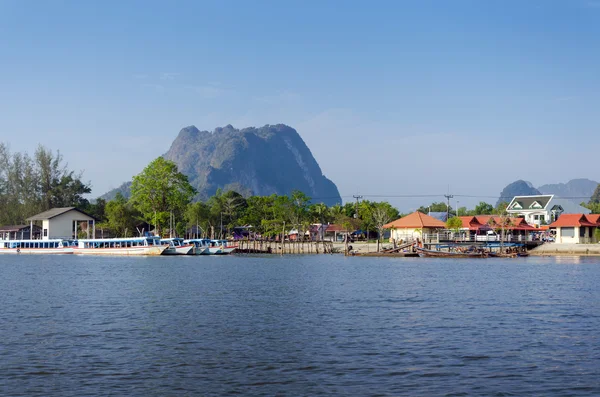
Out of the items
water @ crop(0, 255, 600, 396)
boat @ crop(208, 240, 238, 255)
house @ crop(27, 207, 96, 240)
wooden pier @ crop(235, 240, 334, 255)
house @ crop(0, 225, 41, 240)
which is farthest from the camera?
house @ crop(0, 225, 41, 240)

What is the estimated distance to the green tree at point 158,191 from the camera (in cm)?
9769

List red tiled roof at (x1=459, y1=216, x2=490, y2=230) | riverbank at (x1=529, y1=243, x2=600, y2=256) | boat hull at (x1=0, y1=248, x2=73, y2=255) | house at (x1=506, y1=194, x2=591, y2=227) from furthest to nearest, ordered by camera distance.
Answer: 1. house at (x1=506, y1=194, x2=591, y2=227)
2. red tiled roof at (x1=459, y1=216, x2=490, y2=230)
3. boat hull at (x1=0, y1=248, x2=73, y2=255)
4. riverbank at (x1=529, y1=243, x2=600, y2=256)

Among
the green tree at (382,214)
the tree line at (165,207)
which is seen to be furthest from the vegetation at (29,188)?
the green tree at (382,214)

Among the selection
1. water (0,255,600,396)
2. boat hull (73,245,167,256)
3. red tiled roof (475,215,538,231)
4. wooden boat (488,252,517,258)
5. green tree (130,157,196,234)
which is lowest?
wooden boat (488,252,517,258)

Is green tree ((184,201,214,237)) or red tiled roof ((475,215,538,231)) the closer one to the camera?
red tiled roof ((475,215,538,231))

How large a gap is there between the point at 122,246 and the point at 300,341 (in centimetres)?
7326

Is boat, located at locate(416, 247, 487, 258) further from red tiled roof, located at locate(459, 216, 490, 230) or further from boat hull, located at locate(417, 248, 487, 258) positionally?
red tiled roof, located at locate(459, 216, 490, 230)

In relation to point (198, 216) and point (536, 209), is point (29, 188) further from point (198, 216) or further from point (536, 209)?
point (536, 209)

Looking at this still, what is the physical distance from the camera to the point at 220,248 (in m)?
91.9

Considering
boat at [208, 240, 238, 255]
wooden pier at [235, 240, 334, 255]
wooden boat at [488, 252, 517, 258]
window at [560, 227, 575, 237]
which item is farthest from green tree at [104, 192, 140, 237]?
window at [560, 227, 575, 237]

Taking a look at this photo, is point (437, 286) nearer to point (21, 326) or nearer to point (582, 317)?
point (582, 317)

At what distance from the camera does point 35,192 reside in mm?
116688

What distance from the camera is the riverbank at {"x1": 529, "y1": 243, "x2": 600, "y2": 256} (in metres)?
80.4

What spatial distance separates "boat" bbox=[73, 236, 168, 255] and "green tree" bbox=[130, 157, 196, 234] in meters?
9.25
